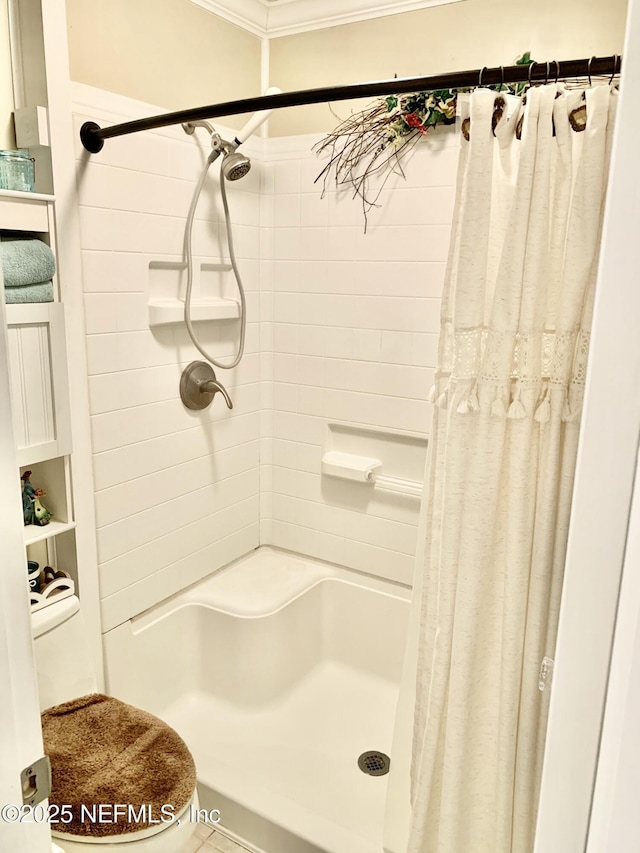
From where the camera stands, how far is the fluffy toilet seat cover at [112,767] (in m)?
1.44

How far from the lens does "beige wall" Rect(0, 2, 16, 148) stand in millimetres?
1648

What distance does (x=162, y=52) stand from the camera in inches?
81.0

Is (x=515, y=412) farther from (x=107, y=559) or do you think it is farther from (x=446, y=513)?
(x=107, y=559)

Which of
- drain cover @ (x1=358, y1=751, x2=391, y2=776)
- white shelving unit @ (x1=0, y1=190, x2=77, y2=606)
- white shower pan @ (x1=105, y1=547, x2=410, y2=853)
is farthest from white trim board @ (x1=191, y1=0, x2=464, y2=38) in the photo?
drain cover @ (x1=358, y1=751, x2=391, y2=776)

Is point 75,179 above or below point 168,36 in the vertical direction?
below

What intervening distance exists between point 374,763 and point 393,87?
1993 mm

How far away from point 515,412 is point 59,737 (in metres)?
1.39

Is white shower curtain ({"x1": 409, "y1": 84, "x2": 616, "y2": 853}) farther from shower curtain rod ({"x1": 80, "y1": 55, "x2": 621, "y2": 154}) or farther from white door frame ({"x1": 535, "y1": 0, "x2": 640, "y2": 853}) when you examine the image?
white door frame ({"x1": 535, "y1": 0, "x2": 640, "y2": 853})

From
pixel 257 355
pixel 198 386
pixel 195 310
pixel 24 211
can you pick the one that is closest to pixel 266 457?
pixel 257 355

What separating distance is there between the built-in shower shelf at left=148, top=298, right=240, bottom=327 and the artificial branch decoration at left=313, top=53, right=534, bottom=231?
1.87 ft

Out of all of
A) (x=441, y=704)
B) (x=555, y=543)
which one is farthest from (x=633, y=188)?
(x=441, y=704)

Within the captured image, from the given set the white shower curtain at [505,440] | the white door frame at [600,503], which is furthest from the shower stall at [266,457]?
the white door frame at [600,503]

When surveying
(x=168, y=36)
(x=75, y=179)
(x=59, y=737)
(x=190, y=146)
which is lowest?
(x=59, y=737)

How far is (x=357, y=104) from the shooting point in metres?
2.26
